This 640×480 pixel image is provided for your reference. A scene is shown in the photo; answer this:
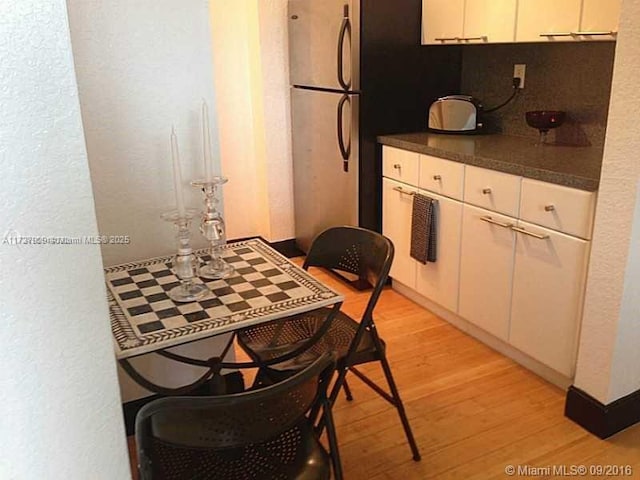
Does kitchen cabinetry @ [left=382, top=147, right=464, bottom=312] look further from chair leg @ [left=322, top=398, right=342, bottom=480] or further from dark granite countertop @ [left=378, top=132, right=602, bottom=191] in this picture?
chair leg @ [left=322, top=398, right=342, bottom=480]

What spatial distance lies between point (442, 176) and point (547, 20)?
81 centimetres

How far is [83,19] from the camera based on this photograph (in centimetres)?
189

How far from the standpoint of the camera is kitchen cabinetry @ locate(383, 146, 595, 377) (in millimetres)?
2264

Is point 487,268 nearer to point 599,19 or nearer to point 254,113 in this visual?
point 599,19

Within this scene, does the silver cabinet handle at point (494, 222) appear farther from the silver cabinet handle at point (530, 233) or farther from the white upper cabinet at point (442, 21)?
the white upper cabinet at point (442, 21)

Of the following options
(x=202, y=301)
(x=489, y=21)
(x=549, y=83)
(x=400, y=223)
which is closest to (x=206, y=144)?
(x=202, y=301)

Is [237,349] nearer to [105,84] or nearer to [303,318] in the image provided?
[303,318]

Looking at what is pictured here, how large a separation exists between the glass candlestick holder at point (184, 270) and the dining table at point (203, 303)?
26 mm

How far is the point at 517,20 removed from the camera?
8.62 ft

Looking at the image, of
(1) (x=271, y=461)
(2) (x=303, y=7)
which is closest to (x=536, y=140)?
(2) (x=303, y=7)

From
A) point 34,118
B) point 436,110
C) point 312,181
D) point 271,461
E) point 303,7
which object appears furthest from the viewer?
point 312,181

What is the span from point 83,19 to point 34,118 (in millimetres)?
1084

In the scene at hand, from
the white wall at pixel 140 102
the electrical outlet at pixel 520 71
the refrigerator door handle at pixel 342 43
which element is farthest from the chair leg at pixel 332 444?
the electrical outlet at pixel 520 71

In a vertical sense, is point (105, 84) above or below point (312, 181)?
above
